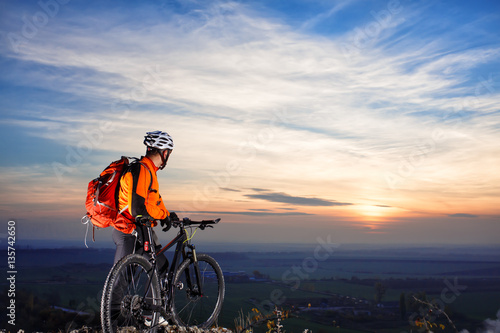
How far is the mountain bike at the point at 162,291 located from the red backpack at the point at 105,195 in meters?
0.57

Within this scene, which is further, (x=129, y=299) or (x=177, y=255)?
(x=177, y=255)

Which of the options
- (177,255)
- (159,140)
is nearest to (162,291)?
(177,255)

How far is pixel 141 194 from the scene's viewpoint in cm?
680

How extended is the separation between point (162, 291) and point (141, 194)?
1838mm

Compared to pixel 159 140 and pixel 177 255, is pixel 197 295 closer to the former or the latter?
pixel 177 255

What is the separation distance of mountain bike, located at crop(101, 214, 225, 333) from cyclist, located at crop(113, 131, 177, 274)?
0.67ft

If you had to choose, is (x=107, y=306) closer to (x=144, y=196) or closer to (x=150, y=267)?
(x=150, y=267)

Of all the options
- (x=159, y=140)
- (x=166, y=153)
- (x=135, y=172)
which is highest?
(x=159, y=140)

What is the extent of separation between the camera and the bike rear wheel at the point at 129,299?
6.21 metres

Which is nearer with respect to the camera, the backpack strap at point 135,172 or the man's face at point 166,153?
the backpack strap at point 135,172

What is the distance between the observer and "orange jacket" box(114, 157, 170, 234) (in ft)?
22.2

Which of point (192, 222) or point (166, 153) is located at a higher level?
point (166, 153)

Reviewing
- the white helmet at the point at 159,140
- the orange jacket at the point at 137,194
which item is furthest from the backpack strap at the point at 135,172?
the white helmet at the point at 159,140

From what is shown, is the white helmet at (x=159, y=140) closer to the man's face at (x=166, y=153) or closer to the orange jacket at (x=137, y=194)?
the man's face at (x=166, y=153)
